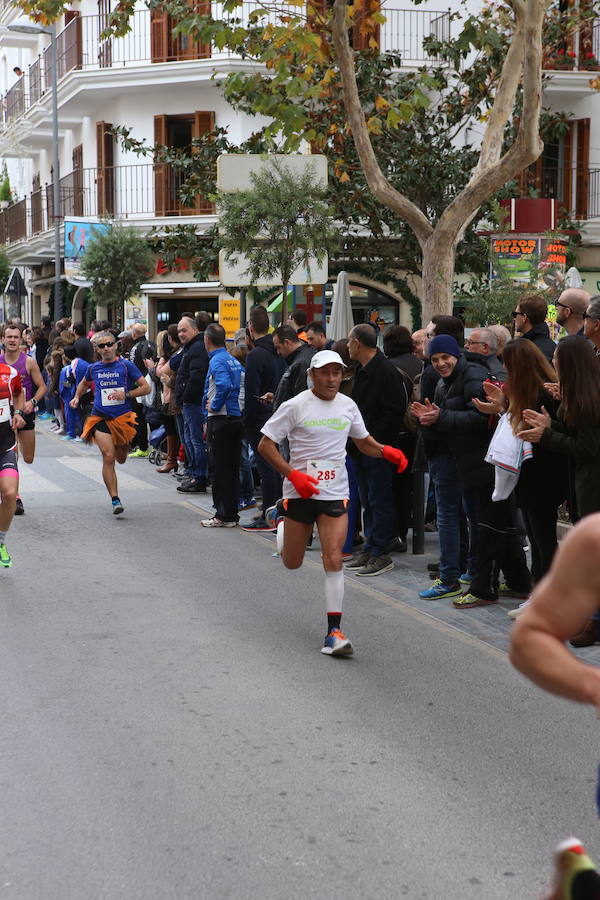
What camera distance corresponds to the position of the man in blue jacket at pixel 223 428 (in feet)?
40.4

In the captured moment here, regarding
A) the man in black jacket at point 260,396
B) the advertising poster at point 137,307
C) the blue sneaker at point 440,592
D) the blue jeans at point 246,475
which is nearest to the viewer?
the blue sneaker at point 440,592

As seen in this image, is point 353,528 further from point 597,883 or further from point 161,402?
point 597,883

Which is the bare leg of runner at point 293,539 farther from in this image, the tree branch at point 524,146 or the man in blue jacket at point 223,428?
the tree branch at point 524,146

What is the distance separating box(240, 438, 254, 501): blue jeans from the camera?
1344cm

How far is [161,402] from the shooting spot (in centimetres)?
1653

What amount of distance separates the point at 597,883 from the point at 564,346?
4953mm

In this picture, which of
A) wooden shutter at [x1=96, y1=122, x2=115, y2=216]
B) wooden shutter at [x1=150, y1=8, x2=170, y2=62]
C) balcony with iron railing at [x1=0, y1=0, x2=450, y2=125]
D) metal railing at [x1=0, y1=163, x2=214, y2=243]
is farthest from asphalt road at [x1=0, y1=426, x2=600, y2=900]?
wooden shutter at [x1=96, y1=122, x2=115, y2=216]

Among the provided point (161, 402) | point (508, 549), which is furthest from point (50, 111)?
point (508, 549)

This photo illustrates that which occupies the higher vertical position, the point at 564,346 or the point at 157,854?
the point at 564,346

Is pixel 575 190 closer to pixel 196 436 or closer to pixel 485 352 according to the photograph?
pixel 196 436

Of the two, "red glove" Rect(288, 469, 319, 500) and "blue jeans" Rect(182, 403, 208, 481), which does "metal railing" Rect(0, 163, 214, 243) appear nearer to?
"blue jeans" Rect(182, 403, 208, 481)

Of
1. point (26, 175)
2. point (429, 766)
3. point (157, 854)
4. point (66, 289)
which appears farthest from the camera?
point (26, 175)

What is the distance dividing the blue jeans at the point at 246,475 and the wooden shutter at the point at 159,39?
19.2m

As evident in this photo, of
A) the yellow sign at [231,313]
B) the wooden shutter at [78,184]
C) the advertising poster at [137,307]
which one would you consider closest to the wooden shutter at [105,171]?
the wooden shutter at [78,184]
